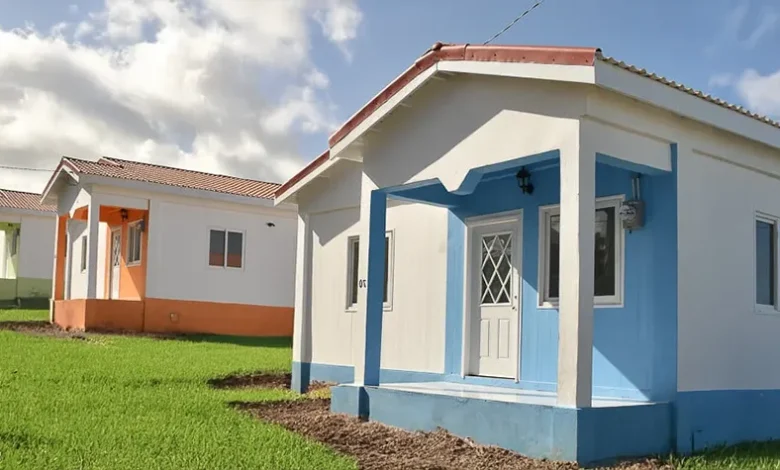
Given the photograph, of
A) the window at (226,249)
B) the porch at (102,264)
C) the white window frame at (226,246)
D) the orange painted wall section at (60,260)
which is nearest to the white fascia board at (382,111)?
the porch at (102,264)

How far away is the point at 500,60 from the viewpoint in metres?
7.99

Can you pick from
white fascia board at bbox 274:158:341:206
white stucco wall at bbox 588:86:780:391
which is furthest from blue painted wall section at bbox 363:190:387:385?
white stucco wall at bbox 588:86:780:391

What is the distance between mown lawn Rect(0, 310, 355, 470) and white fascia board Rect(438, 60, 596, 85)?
12.6 ft

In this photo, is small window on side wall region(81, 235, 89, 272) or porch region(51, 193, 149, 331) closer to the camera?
porch region(51, 193, 149, 331)

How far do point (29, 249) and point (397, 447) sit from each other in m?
27.1

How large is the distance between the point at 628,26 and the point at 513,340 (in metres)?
4.96

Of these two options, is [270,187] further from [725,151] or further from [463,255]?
[725,151]

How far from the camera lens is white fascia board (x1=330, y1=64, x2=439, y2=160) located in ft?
29.0

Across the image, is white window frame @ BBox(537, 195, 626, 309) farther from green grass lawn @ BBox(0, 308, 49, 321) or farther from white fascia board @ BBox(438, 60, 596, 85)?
green grass lawn @ BBox(0, 308, 49, 321)

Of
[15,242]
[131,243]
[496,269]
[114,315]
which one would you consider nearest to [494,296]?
[496,269]

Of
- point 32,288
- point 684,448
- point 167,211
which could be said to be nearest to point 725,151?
point 684,448

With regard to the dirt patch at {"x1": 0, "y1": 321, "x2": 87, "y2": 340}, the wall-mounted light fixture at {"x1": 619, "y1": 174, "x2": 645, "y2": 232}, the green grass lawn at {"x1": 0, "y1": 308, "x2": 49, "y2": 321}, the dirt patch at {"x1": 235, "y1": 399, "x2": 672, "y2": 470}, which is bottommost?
the dirt patch at {"x1": 235, "y1": 399, "x2": 672, "y2": 470}

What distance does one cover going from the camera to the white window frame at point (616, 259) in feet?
28.8

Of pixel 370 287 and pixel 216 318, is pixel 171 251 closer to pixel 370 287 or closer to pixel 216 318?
pixel 216 318
